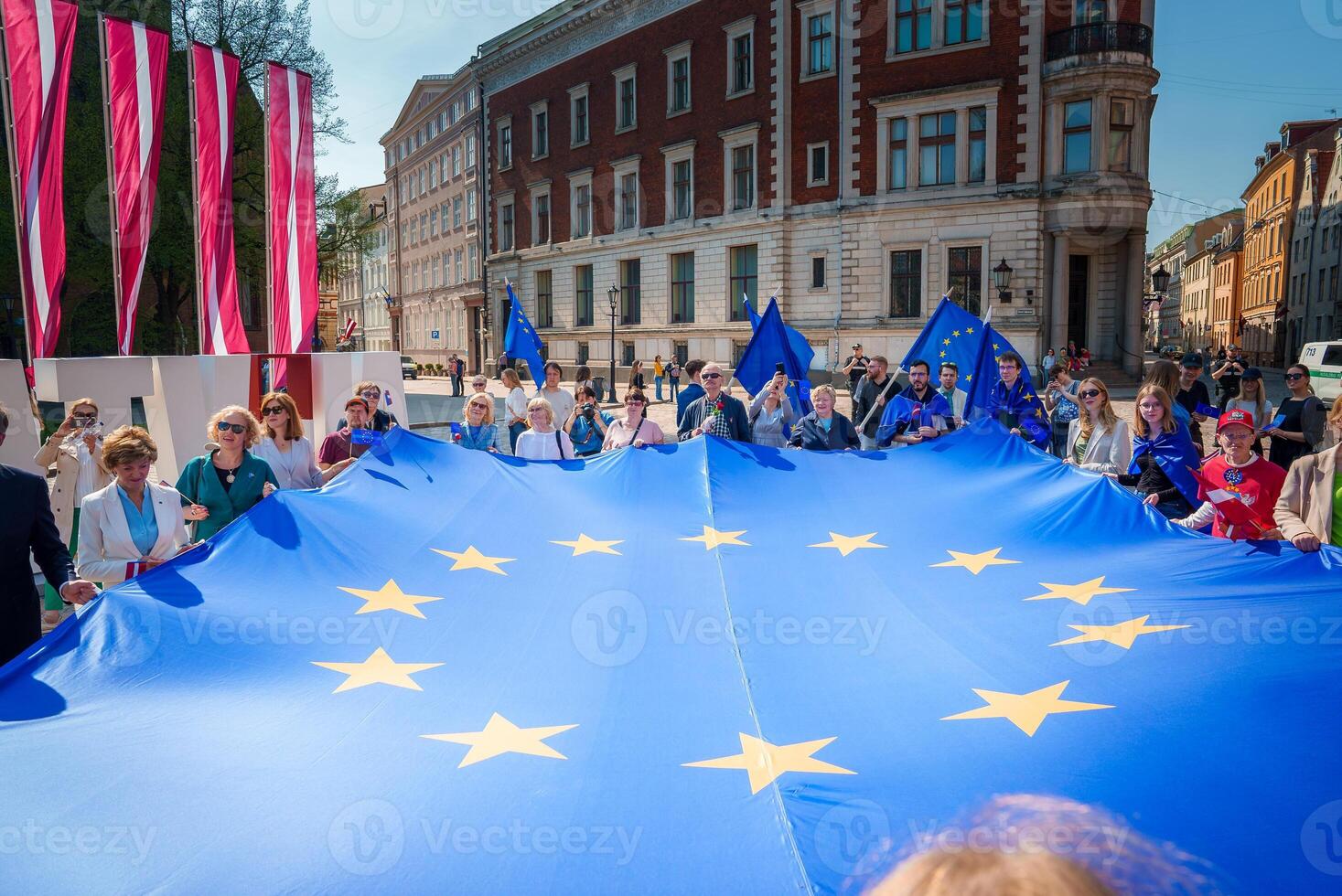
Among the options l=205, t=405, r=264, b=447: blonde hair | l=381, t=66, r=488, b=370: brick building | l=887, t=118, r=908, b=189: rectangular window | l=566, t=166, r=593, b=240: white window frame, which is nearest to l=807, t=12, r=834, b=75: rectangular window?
l=887, t=118, r=908, b=189: rectangular window

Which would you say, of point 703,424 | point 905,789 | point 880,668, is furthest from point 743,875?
point 703,424

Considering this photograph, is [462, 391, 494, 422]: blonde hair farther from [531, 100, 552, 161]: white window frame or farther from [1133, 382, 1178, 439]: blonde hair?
[531, 100, 552, 161]: white window frame

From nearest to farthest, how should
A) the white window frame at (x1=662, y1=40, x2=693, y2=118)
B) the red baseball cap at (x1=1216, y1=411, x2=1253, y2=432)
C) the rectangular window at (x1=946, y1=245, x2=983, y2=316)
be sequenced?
the red baseball cap at (x1=1216, y1=411, x2=1253, y2=432) → the rectangular window at (x1=946, y1=245, x2=983, y2=316) → the white window frame at (x1=662, y1=40, x2=693, y2=118)

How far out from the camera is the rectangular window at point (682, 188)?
39.4m

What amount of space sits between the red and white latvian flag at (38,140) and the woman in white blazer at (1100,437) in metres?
11.6

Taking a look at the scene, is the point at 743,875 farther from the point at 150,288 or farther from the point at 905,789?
the point at 150,288

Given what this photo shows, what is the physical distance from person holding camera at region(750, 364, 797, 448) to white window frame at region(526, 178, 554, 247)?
39274 mm

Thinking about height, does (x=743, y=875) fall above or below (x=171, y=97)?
below

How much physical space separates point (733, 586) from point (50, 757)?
3341mm

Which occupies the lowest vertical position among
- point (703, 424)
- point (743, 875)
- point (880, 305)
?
point (743, 875)

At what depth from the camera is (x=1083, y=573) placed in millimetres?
5242

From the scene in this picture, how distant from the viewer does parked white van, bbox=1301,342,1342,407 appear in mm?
21175

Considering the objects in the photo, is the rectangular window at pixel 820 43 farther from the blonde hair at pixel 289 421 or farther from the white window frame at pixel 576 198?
the blonde hair at pixel 289 421


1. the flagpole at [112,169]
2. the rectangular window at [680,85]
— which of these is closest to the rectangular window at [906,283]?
the rectangular window at [680,85]
